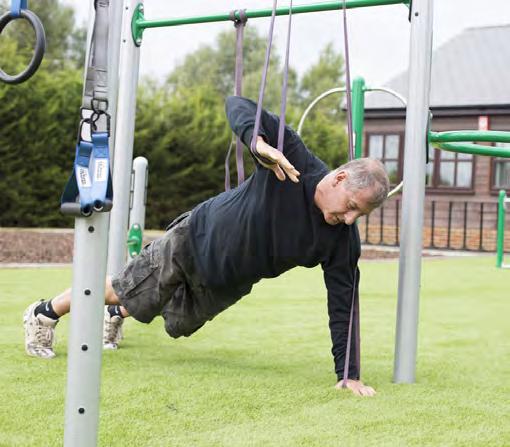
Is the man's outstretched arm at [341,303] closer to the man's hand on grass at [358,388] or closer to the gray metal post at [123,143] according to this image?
the man's hand on grass at [358,388]

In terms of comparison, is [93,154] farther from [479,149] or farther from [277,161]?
[479,149]

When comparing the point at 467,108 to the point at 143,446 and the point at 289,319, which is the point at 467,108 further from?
the point at 143,446

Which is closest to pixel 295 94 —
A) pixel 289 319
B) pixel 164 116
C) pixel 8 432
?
pixel 164 116

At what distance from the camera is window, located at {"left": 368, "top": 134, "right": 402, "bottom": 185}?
568 inches

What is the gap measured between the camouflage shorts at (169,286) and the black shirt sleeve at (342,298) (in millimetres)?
453

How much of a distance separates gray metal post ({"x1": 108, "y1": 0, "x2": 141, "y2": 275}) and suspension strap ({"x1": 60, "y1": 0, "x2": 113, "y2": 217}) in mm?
1987

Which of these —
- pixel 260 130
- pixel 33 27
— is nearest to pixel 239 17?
pixel 260 130

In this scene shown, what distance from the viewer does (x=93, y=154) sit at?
4.75ft

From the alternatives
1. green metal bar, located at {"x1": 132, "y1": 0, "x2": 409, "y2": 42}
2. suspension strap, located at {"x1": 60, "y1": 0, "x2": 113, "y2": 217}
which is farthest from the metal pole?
suspension strap, located at {"x1": 60, "y1": 0, "x2": 113, "y2": 217}

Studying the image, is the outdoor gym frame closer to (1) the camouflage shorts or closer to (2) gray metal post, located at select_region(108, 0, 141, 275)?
(2) gray metal post, located at select_region(108, 0, 141, 275)

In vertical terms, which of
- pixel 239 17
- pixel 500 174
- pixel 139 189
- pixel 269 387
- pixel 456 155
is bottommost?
pixel 269 387

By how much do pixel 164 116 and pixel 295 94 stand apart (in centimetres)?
2262

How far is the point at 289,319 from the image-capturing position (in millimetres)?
4410

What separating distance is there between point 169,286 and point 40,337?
2.04ft
